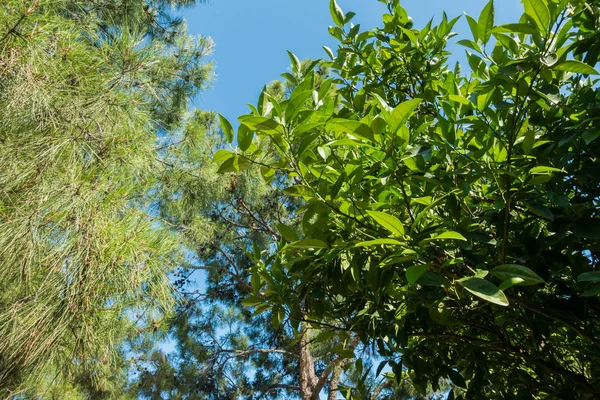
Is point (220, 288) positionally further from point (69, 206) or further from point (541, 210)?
point (541, 210)

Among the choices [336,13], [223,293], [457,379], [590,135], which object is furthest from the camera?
[223,293]

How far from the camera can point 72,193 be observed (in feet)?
6.13

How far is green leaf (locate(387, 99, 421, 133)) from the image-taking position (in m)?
0.56

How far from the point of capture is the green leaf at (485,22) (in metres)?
0.70

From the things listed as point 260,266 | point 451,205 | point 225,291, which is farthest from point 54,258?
point 225,291

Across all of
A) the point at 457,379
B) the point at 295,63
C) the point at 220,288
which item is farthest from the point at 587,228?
the point at 220,288

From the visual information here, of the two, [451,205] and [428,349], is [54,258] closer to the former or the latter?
[428,349]

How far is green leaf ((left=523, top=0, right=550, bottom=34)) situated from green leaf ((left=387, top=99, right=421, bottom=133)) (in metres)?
0.17

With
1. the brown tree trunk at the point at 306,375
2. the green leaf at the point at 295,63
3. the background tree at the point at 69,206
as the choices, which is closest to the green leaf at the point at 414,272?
the green leaf at the point at 295,63

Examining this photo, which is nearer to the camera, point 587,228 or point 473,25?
point 587,228

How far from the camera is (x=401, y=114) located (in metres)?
0.57

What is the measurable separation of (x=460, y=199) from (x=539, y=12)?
0.29m

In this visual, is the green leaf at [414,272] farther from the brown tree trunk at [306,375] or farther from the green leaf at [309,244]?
the brown tree trunk at [306,375]

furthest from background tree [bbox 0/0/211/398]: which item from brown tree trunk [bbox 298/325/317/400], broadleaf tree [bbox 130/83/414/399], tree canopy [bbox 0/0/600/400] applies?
brown tree trunk [bbox 298/325/317/400]
